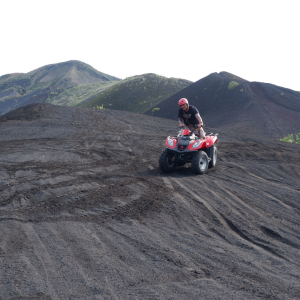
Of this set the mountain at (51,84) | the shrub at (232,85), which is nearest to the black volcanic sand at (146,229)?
the shrub at (232,85)

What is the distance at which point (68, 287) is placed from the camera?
13.3 feet

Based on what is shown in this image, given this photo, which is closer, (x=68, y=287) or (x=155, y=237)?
(x=68, y=287)


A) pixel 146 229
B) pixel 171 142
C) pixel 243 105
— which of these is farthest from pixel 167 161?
pixel 243 105

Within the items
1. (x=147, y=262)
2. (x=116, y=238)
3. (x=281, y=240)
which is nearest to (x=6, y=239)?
(x=116, y=238)

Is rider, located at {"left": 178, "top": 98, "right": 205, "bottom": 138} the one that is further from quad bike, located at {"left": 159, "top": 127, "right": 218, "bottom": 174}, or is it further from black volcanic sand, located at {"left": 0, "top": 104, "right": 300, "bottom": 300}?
black volcanic sand, located at {"left": 0, "top": 104, "right": 300, "bottom": 300}

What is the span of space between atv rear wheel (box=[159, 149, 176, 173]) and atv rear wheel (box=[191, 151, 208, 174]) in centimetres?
90

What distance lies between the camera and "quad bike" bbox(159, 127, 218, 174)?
988cm

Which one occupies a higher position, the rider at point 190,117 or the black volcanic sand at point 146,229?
the rider at point 190,117

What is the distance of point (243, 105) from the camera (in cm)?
3616

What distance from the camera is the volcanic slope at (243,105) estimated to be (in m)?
28.5

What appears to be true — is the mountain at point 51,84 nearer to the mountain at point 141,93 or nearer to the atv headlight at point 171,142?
the mountain at point 141,93

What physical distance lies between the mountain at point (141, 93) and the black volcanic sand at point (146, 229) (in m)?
47.7

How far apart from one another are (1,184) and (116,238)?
5059 millimetres

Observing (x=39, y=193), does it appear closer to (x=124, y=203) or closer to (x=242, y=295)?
(x=124, y=203)
